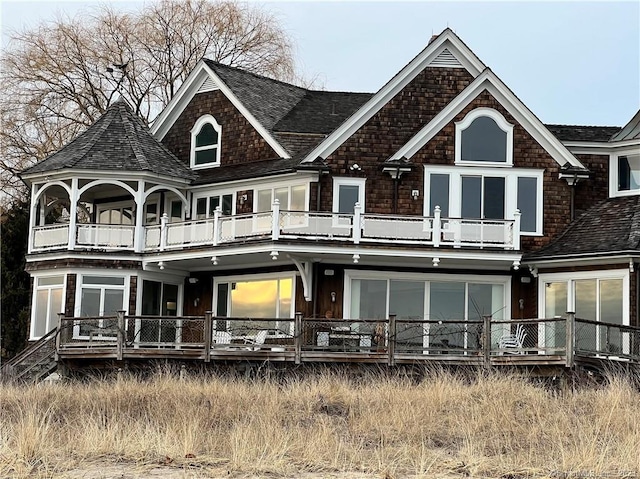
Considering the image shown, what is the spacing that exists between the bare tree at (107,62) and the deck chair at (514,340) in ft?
77.8

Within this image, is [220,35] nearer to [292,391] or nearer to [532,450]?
[292,391]

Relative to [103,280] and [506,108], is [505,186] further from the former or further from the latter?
[103,280]

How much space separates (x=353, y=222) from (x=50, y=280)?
33.6 ft

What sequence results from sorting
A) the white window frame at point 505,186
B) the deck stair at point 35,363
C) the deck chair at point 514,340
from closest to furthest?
the deck chair at point 514,340 → the deck stair at point 35,363 → the white window frame at point 505,186

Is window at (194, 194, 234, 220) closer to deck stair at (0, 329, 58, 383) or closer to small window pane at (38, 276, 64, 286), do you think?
small window pane at (38, 276, 64, 286)

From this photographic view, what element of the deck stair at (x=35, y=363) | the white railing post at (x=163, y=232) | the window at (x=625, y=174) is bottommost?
the deck stair at (x=35, y=363)

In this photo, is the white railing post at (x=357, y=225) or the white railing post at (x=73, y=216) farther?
the white railing post at (x=73, y=216)

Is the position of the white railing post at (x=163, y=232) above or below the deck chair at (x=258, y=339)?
above

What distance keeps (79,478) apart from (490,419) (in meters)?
7.69

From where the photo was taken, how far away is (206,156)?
125ft

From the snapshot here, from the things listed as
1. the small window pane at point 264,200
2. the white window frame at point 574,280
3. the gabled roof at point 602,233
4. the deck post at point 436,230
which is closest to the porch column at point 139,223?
the small window pane at point 264,200

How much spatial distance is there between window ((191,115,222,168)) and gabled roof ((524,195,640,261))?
11.2 m

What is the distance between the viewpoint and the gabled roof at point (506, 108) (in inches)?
1342

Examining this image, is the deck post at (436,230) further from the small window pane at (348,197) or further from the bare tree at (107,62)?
the bare tree at (107,62)
